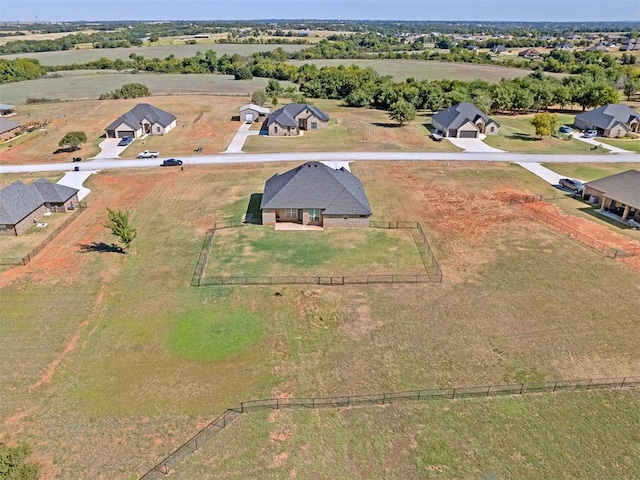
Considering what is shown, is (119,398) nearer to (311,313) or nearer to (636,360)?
(311,313)

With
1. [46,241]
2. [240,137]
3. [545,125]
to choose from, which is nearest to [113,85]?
[240,137]

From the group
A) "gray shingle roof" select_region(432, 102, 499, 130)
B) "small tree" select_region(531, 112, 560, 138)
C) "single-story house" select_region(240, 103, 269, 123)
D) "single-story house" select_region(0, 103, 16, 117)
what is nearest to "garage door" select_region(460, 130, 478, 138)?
"gray shingle roof" select_region(432, 102, 499, 130)

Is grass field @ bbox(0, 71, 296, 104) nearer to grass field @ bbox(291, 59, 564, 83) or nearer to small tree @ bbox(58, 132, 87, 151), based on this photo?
grass field @ bbox(291, 59, 564, 83)

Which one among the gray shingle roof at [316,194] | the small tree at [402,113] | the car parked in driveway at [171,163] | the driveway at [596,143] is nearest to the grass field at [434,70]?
the small tree at [402,113]

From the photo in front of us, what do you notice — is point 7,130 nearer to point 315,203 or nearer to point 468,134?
point 315,203

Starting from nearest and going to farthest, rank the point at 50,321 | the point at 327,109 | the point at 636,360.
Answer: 1. the point at 636,360
2. the point at 50,321
3. the point at 327,109

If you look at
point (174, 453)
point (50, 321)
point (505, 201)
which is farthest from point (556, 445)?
point (505, 201)
